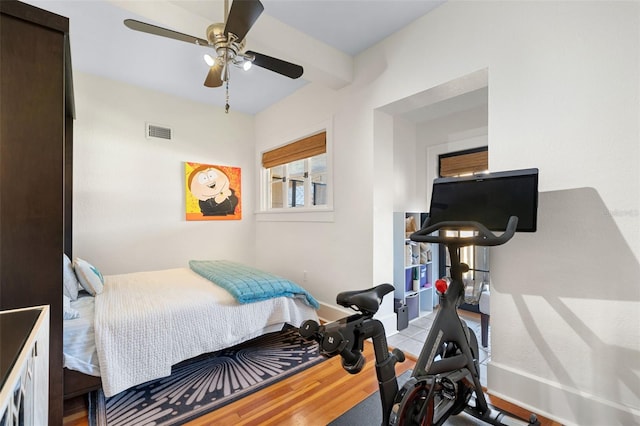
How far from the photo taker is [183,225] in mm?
3898

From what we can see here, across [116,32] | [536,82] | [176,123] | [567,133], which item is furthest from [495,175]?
[176,123]

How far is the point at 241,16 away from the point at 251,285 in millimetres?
1879

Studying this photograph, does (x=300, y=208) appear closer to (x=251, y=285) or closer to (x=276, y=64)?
(x=251, y=285)

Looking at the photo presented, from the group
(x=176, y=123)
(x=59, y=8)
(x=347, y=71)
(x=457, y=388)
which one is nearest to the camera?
(x=457, y=388)

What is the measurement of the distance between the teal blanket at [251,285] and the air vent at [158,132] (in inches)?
75.4

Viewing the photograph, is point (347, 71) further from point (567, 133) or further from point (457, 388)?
point (457, 388)

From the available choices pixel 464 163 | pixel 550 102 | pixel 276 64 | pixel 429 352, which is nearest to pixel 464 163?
pixel 464 163

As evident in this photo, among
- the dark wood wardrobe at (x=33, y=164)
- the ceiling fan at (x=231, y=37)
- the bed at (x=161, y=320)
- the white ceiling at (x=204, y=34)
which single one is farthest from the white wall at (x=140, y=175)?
the dark wood wardrobe at (x=33, y=164)

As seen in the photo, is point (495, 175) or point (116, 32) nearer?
point (495, 175)

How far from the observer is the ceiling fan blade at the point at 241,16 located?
55.0 inches

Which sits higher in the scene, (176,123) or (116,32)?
(116,32)

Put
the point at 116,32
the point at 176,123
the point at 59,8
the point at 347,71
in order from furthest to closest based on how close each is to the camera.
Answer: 1. the point at 176,123
2. the point at 347,71
3. the point at 116,32
4. the point at 59,8

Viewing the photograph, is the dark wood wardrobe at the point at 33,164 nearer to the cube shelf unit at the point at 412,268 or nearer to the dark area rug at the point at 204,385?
the dark area rug at the point at 204,385

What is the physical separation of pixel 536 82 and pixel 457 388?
1826mm
